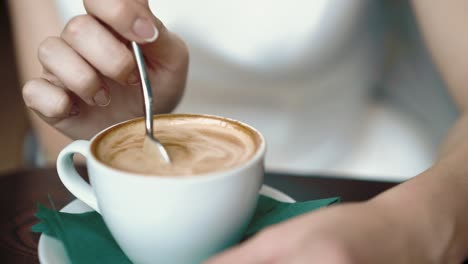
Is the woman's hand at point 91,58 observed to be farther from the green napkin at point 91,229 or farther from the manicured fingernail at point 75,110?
the green napkin at point 91,229

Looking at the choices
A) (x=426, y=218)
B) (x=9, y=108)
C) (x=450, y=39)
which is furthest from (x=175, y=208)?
(x=9, y=108)

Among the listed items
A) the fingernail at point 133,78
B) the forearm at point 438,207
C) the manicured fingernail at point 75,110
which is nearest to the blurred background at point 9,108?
the manicured fingernail at point 75,110

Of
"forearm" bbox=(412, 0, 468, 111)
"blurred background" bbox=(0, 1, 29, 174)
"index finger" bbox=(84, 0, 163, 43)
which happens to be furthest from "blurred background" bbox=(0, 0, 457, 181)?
"blurred background" bbox=(0, 1, 29, 174)

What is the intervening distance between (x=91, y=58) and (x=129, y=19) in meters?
0.07

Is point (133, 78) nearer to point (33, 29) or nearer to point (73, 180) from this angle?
point (73, 180)

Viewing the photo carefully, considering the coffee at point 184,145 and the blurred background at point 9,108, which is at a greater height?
the coffee at point 184,145

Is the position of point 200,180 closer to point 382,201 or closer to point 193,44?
point 382,201

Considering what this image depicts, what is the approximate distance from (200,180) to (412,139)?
0.75 m

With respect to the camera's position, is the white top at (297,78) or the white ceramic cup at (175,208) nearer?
the white ceramic cup at (175,208)

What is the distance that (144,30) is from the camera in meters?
0.58

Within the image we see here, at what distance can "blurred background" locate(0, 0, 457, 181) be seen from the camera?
3.17 feet

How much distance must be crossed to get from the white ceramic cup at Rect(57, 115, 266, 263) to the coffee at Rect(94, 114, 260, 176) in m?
0.02

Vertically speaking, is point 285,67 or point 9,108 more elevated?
point 285,67

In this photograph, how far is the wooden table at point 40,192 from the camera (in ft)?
1.92
